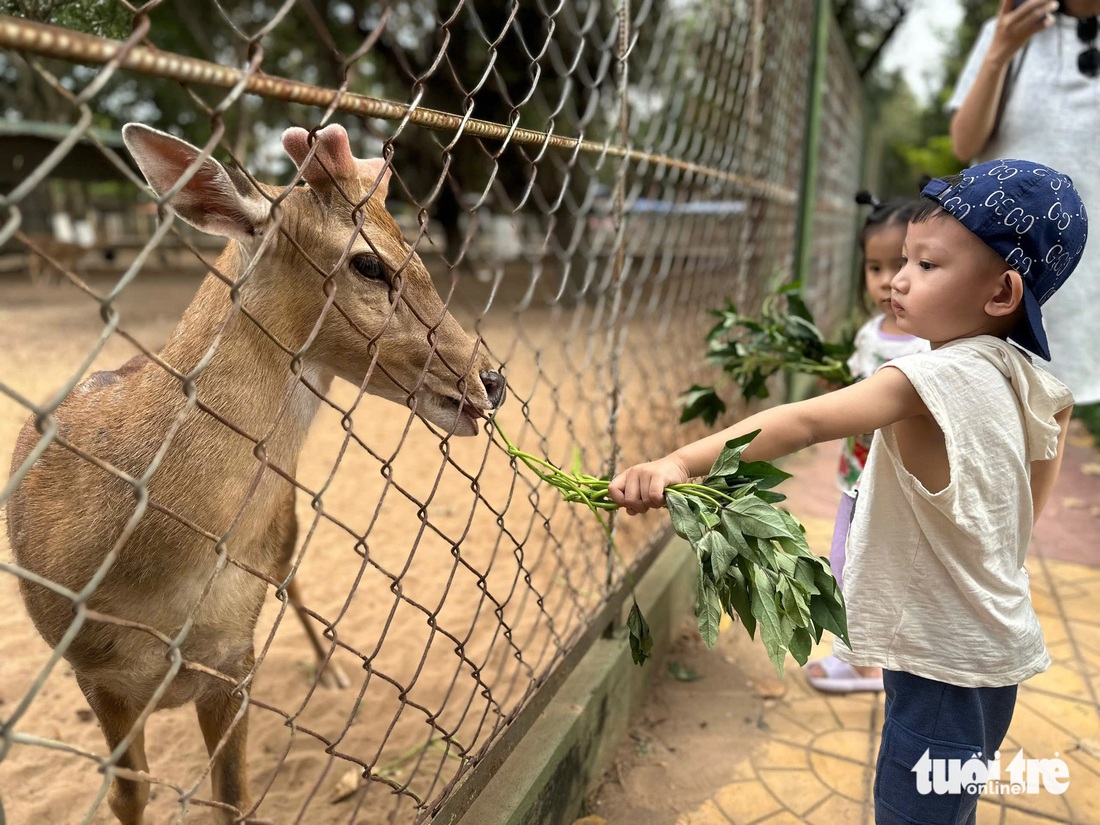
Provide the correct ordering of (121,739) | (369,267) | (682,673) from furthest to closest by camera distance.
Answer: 1. (682,673)
2. (121,739)
3. (369,267)

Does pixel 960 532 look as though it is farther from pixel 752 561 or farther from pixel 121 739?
pixel 121 739

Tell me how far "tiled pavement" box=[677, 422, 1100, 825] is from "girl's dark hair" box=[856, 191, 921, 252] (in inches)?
64.3

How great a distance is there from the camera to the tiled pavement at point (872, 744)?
7.60 feet

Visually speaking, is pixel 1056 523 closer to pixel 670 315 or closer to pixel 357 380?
pixel 670 315

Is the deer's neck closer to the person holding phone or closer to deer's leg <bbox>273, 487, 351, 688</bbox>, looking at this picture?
deer's leg <bbox>273, 487, 351, 688</bbox>

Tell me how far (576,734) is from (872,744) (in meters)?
1.08

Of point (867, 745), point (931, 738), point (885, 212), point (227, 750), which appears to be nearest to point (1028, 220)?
point (931, 738)

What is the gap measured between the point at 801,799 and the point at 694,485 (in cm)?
142

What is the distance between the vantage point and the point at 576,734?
7.20 feet

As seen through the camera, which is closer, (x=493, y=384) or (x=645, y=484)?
(x=645, y=484)

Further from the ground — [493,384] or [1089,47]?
[1089,47]

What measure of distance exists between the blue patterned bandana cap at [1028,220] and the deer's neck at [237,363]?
4.45 ft

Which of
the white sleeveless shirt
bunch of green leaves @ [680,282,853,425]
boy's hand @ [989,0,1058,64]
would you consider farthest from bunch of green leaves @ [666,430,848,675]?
boy's hand @ [989,0,1058,64]

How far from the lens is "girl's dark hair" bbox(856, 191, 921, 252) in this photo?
2.76 metres
